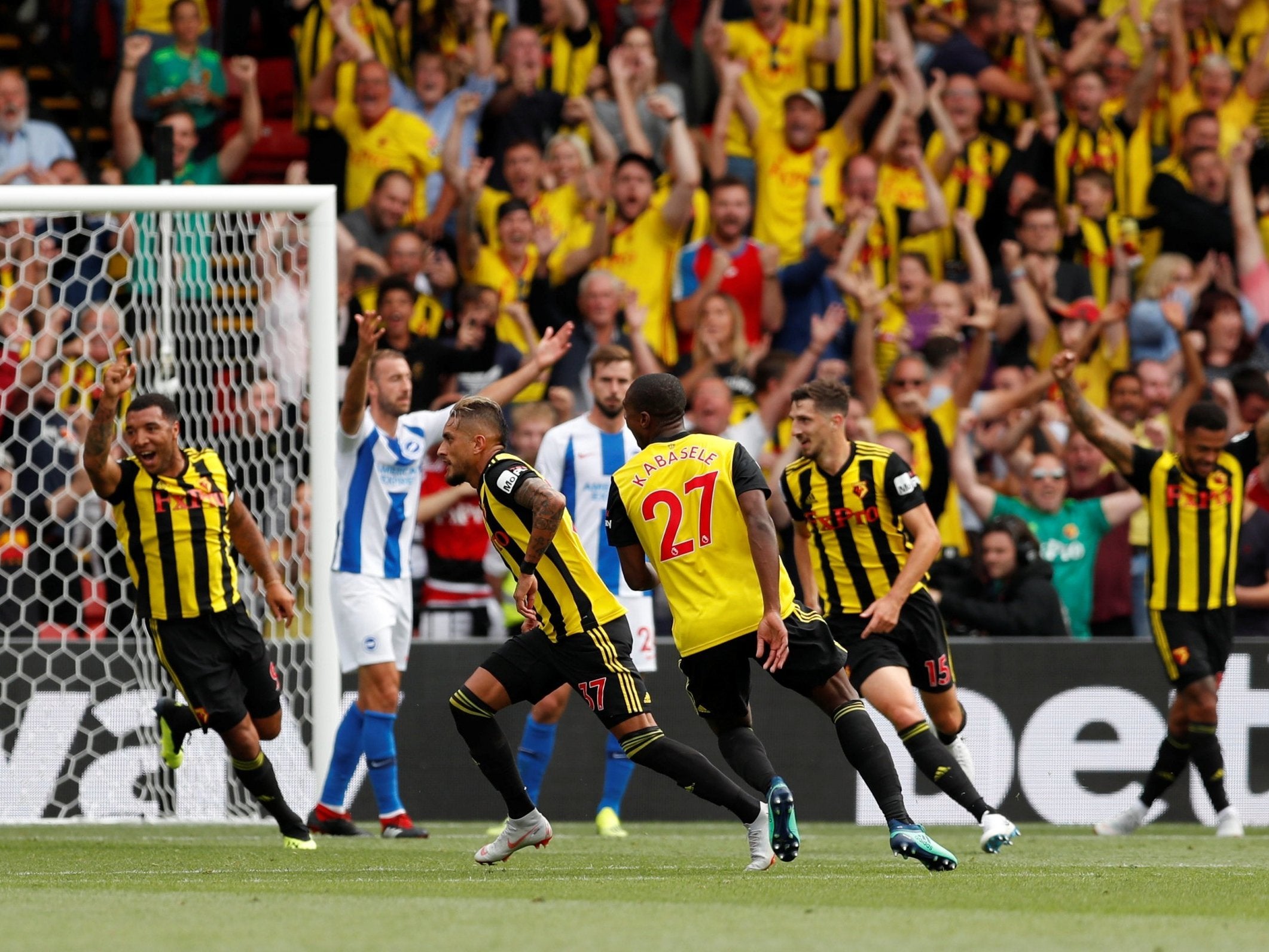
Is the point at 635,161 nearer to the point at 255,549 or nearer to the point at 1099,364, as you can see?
the point at 1099,364

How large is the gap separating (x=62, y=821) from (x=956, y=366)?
6662 mm

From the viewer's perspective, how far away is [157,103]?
45.1ft

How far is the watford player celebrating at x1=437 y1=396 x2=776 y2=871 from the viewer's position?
7.23 m

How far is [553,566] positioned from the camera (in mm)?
7375

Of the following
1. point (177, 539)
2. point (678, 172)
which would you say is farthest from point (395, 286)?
point (177, 539)

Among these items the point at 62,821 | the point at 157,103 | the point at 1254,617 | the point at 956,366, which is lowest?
the point at 62,821

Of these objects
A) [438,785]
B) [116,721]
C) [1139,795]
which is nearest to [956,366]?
[1139,795]

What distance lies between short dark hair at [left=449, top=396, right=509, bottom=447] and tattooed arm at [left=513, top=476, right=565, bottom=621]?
329 millimetres

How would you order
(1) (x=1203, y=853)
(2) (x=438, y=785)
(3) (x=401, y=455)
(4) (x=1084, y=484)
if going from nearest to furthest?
(1) (x=1203, y=853) → (3) (x=401, y=455) → (2) (x=438, y=785) → (4) (x=1084, y=484)

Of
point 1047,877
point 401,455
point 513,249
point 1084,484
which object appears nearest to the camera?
point 1047,877

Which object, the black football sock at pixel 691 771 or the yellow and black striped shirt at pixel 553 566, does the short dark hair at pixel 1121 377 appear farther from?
the black football sock at pixel 691 771

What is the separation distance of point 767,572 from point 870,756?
90 centimetres

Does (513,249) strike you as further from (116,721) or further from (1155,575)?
(1155,575)

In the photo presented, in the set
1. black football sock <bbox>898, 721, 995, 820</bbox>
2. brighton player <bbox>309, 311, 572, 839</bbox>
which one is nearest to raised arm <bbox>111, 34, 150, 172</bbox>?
brighton player <bbox>309, 311, 572, 839</bbox>
